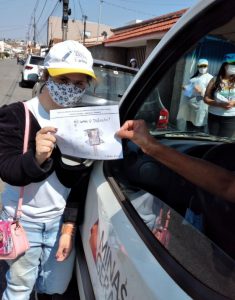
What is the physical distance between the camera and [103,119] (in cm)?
159

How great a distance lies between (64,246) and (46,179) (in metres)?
0.34

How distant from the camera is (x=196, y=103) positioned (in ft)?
8.36

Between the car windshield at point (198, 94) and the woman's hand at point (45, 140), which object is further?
the car windshield at point (198, 94)

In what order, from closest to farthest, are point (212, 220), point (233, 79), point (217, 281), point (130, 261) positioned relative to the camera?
point (217, 281) → point (130, 261) → point (212, 220) → point (233, 79)

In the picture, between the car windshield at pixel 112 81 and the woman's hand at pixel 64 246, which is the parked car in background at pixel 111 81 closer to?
the car windshield at pixel 112 81

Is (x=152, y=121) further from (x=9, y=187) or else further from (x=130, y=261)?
(x=130, y=261)

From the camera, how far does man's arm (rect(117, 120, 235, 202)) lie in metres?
1.43

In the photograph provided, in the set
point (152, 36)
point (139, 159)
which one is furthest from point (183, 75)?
point (152, 36)

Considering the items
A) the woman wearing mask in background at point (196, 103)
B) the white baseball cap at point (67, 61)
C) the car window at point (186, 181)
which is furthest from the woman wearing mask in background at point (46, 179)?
the woman wearing mask in background at point (196, 103)

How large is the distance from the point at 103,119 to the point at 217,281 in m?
0.80

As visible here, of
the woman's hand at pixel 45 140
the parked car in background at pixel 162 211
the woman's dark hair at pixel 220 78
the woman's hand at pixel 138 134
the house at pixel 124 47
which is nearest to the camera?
the parked car in background at pixel 162 211

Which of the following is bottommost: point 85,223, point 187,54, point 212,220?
point 85,223

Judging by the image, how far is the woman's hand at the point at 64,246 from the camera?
1.88 meters

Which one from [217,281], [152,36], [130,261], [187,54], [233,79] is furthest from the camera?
[152,36]
